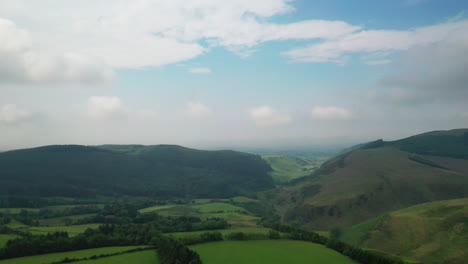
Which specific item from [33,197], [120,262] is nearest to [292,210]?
[120,262]

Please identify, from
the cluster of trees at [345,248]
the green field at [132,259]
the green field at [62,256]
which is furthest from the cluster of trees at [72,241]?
the cluster of trees at [345,248]

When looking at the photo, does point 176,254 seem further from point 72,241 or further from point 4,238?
point 4,238

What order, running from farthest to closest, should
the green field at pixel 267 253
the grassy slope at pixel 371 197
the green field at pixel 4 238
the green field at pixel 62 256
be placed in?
the grassy slope at pixel 371 197
the green field at pixel 4 238
the green field at pixel 267 253
the green field at pixel 62 256

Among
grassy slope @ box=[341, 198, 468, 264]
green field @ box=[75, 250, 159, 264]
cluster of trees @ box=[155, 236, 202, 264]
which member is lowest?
grassy slope @ box=[341, 198, 468, 264]

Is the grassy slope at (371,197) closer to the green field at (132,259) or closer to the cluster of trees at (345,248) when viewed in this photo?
the cluster of trees at (345,248)

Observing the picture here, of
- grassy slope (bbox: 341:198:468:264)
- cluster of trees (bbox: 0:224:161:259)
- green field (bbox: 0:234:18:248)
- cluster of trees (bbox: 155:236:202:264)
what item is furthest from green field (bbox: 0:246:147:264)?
grassy slope (bbox: 341:198:468:264)

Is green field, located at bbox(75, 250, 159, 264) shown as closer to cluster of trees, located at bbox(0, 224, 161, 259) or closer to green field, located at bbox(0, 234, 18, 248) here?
cluster of trees, located at bbox(0, 224, 161, 259)

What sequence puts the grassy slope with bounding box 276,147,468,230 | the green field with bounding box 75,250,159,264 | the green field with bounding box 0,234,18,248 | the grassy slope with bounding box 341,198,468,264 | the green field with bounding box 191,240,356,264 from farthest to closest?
the grassy slope with bounding box 276,147,468,230 < the grassy slope with bounding box 341,198,468,264 < the green field with bounding box 0,234,18,248 < the green field with bounding box 191,240,356,264 < the green field with bounding box 75,250,159,264
